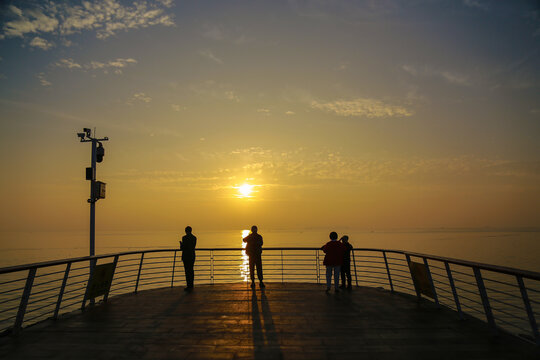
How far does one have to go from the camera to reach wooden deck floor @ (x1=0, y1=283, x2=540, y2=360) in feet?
16.4

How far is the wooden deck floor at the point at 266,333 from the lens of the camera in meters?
4.99

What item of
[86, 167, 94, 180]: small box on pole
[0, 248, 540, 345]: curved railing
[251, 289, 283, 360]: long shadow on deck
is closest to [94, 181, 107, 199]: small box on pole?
[86, 167, 94, 180]: small box on pole

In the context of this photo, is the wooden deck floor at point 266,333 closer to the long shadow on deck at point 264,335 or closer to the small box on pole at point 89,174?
the long shadow on deck at point 264,335

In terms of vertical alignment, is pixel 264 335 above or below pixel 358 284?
above

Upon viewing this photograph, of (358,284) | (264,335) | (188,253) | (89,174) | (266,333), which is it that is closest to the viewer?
(264,335)

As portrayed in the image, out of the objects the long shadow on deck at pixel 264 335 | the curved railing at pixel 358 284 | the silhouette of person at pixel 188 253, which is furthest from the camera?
the silhouette of person at pixel 188 253

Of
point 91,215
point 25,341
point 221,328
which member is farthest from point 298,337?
point 91,215

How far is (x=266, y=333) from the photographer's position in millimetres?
6066

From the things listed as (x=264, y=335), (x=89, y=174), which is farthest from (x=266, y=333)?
(x=89, y=174)

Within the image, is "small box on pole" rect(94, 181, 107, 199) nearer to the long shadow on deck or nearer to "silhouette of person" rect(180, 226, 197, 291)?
"silhouette of person" rect(180, 226, 197, 291)

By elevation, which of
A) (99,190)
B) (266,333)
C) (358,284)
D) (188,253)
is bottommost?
(358,284)

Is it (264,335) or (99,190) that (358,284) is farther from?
(264,335)

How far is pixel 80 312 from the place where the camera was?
8023 millimetres

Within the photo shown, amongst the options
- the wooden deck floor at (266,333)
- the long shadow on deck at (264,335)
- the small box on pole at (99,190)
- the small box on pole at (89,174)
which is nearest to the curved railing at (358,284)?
the wooden deck floor at (266,333)
